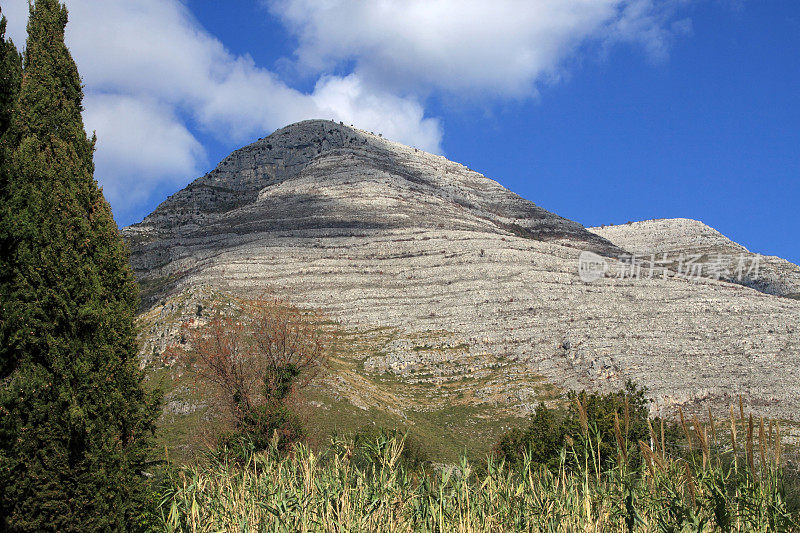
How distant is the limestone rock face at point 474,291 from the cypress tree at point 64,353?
34.5 m

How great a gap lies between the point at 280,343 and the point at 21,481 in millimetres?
18760

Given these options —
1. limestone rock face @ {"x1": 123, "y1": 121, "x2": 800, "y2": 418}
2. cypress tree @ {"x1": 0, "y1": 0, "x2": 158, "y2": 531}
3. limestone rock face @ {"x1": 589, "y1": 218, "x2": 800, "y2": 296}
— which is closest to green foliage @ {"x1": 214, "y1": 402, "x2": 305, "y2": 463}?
cypress tree @ {"x1": 0, "y1": 0, "x2": 158, "y2": 531}

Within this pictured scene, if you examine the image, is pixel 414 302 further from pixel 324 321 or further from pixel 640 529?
pixel 640 529

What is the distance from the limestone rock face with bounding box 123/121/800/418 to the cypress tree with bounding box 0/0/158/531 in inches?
1359

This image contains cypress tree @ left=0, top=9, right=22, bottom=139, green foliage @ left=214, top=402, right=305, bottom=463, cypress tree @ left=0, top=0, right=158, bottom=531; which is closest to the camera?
cypress tree @ left=0, top=0, right=158, bottom=531

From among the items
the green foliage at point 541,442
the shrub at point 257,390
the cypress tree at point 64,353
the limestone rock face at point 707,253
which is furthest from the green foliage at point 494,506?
the limestone rock face at point 707,253

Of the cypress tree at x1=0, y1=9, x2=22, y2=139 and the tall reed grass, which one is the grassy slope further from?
the tall reed grass

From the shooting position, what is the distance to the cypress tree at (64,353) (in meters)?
8.20

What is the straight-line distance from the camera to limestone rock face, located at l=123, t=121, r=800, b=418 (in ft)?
142

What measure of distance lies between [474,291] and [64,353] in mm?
49592

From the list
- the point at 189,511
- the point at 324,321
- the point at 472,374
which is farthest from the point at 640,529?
the point at 324,321

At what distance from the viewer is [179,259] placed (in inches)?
2709

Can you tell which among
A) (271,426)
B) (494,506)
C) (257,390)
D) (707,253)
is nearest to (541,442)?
(271,426)

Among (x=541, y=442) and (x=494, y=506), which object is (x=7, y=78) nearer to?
(x=494, y=506)
